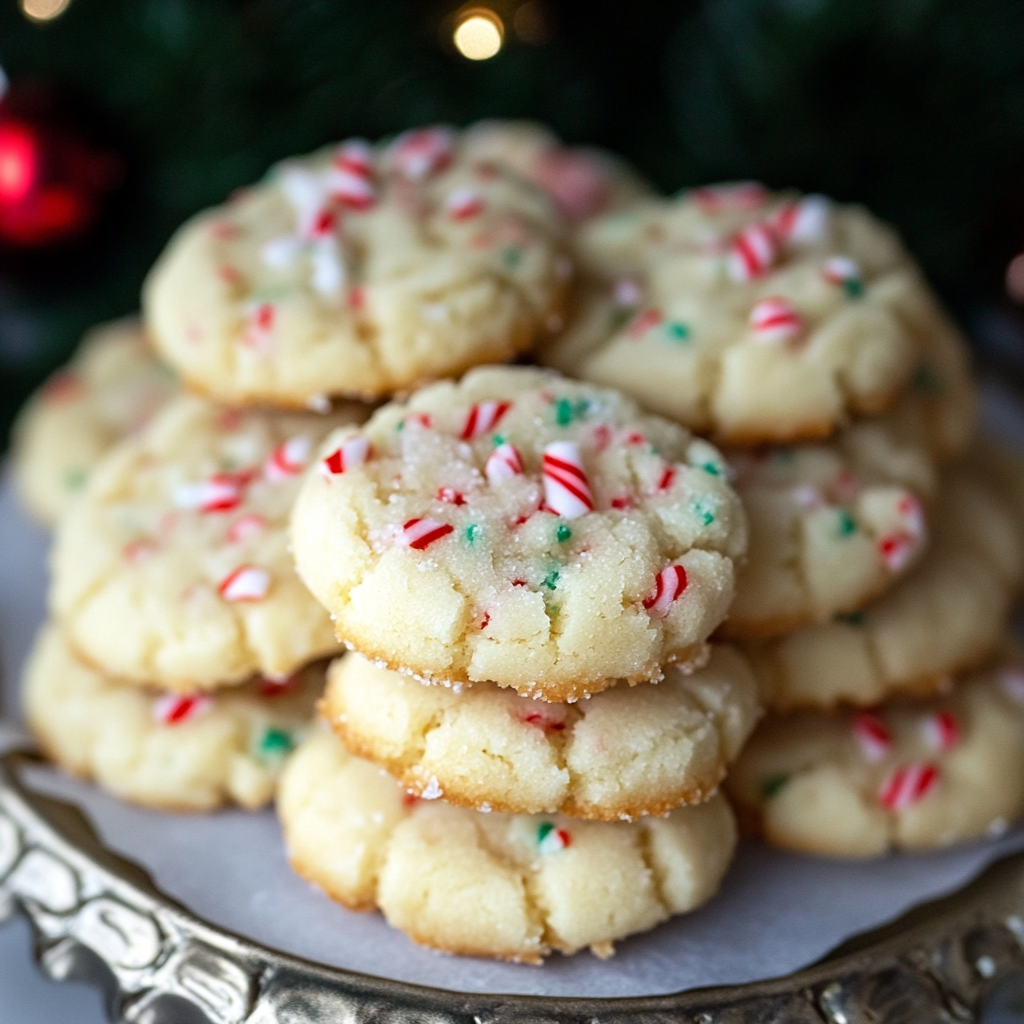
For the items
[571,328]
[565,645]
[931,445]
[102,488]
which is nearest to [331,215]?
[571,328]

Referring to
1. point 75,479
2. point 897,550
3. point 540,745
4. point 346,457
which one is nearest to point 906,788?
point 897,550

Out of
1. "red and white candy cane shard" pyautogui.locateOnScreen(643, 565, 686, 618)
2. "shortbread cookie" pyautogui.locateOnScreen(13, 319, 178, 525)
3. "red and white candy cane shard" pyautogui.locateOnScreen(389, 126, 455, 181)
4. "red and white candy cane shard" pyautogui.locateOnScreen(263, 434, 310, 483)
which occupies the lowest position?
"shortbread cookie" pyautogui.locateOnScreen(13, 319, 178, 525)

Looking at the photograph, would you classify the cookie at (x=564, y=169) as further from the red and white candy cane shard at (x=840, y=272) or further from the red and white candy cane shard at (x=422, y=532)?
the red and white candy cane shard at (x=422, y=532)

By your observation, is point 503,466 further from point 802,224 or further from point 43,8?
point 43,8

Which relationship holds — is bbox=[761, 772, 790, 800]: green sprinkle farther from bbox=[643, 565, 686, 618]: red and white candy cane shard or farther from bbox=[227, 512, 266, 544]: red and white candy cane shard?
bbox=[227, 512, 266, 544]: red and white candy cane shard

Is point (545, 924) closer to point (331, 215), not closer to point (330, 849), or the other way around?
point (330, 849)

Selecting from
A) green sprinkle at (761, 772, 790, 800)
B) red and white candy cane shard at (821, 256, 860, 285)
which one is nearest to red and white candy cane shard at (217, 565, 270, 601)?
green sprinkle at (761, 772, 790, 800)

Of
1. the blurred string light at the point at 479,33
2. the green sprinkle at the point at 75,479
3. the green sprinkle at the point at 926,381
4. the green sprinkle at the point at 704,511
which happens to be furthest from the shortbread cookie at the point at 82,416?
the green sprinkle at the point at 926,381
